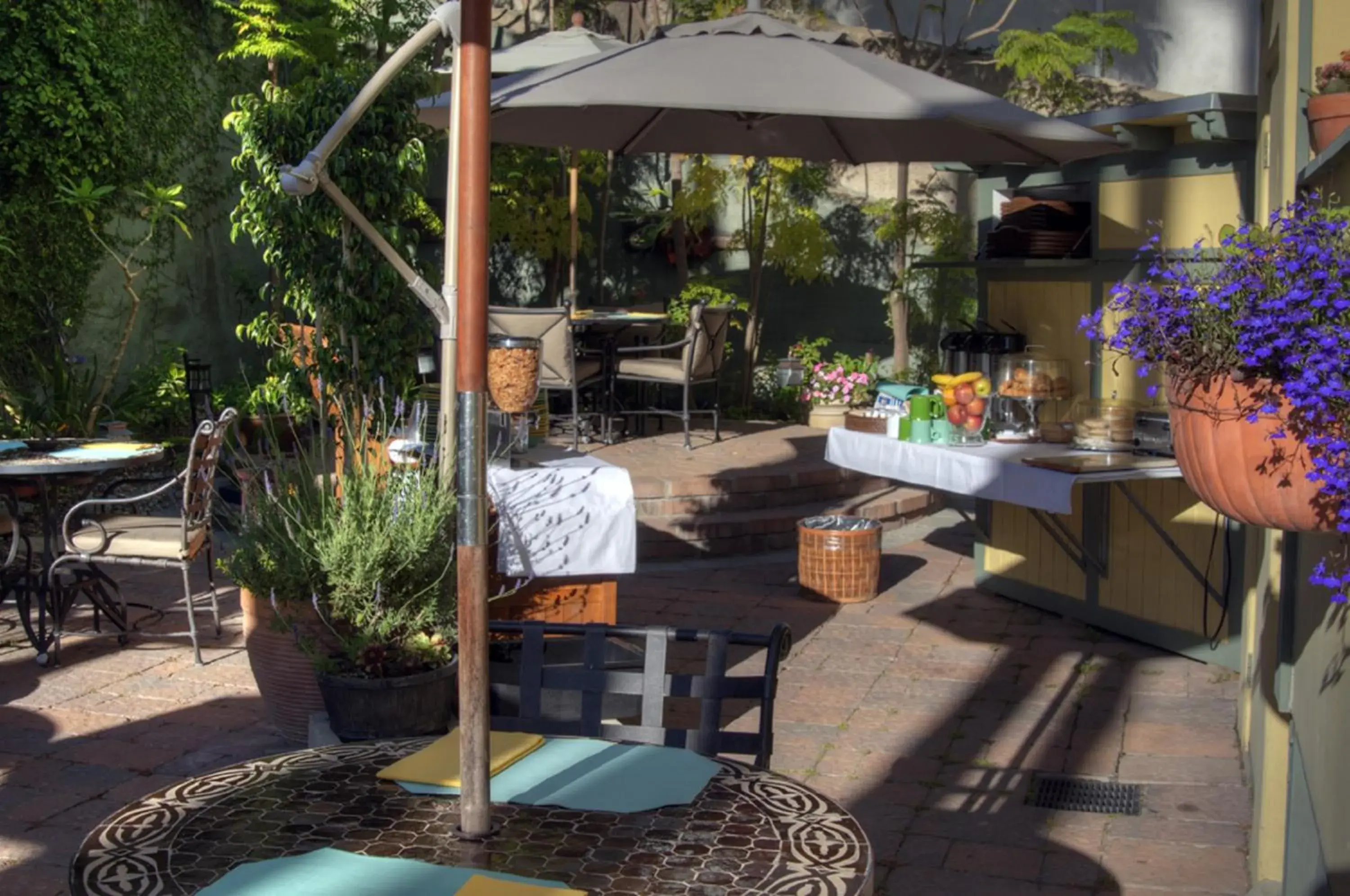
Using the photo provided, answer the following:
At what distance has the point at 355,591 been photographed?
13.6 feet

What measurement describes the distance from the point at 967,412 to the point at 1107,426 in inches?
22.1

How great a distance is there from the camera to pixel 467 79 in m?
1.84

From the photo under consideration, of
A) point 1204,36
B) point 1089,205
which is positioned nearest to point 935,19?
point 1204,36

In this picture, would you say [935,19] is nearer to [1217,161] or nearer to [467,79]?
[1217,161]

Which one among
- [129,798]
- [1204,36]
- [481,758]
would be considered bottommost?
[129,798]

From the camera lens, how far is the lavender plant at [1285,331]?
204 centimetres

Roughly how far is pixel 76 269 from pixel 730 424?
16.1ft

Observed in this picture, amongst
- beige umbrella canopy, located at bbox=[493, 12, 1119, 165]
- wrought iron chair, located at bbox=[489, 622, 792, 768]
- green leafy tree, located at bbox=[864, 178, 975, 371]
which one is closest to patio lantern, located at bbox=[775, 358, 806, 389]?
green leafy tree, located at bbox=[864, 178, 975, 371]

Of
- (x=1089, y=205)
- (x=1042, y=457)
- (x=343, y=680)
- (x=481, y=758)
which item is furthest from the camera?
(x=1089, y=205)

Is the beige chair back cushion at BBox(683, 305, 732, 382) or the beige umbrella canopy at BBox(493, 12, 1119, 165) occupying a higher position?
the beige umbrella canopy at BBox(493, 12, 1119, 165)

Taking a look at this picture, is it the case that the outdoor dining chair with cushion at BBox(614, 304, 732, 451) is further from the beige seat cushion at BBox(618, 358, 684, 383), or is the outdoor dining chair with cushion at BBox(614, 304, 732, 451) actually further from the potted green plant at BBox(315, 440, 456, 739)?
the potted green plant at BBox(315, 440, 456, 739)

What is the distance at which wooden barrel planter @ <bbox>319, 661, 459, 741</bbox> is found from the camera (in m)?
3.92

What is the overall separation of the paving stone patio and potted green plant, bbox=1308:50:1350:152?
1.98 m

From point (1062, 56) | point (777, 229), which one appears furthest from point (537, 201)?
point (1062, 56)
